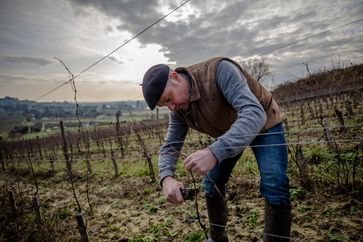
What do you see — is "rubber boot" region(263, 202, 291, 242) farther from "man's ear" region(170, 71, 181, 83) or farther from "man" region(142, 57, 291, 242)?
"man's ear" region(170, 71, 181, 83)

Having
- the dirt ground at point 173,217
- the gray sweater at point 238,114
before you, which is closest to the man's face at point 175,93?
the gray sweater at point 238,114

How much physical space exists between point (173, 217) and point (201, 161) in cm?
280

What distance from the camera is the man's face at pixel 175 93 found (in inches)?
64.0

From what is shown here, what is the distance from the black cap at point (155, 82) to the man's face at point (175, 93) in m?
0.04

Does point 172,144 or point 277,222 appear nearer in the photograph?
point 277,222

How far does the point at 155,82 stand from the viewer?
5.17ft

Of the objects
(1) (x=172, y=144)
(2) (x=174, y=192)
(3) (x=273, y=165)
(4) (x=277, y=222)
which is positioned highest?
(1) (x=172, y=144)

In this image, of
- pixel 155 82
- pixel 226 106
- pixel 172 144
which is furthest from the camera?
pixel 172 144

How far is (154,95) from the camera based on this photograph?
160 cm

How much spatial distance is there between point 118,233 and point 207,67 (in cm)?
300

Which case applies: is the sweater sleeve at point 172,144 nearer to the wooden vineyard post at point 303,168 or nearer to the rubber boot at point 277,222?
the rubber boot at point 277,222

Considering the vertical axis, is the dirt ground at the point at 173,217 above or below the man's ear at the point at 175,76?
below

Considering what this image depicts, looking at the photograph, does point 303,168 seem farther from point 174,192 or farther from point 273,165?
point 174,192

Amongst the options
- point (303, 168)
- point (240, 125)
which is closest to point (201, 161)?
point (240, 125)
